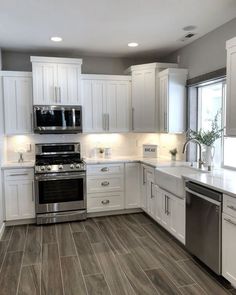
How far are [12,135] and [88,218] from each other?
186 centimetres

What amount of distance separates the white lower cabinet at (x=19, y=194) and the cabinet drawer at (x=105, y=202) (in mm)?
900

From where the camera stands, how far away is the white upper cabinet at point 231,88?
2.72m

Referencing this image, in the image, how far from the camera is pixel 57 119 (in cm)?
436

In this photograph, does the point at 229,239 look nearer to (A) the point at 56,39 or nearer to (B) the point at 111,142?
(B) the point at 111,142

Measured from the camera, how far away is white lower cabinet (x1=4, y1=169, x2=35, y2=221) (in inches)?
159

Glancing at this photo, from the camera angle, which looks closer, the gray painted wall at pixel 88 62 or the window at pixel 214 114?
the window at pixel 214 114

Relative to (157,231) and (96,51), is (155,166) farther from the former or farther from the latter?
(96,51)

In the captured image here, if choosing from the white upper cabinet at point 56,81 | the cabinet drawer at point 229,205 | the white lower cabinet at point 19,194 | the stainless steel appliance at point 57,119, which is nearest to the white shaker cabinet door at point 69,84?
the white upper cabinet at point 56,81

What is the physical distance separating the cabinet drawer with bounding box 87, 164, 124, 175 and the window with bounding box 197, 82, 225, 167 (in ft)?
4.71

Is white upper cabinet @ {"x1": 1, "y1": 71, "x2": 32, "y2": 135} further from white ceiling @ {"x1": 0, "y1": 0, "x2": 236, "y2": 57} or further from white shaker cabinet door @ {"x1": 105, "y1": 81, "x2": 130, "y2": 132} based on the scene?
white shaker cabinet door @ {"x1": 105, "y1": 81, "x2": 130, "y2": 132}

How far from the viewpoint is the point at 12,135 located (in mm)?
4492

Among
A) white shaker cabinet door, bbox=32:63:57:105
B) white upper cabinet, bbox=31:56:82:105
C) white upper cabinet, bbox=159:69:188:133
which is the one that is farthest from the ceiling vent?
white shaker cabinet door, bbox=32:63:57:105

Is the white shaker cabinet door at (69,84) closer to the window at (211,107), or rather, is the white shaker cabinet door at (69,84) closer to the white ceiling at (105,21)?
→ the white ceiling at (105,21)

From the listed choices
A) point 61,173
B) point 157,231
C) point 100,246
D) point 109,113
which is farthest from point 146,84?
point 100,246
